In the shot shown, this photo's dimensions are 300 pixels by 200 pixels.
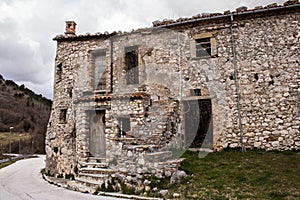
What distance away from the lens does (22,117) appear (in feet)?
183

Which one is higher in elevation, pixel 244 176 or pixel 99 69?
pixel 99 69

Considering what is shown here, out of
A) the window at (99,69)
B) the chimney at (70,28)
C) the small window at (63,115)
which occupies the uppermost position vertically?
the chimney at (70,28)

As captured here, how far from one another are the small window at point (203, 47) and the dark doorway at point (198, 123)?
2076 mm

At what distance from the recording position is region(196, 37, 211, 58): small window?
1179cm

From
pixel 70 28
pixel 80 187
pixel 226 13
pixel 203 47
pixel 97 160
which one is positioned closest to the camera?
pixel 80 187

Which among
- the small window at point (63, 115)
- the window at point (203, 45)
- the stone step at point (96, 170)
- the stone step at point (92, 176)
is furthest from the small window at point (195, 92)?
the small window at point (63, 115)

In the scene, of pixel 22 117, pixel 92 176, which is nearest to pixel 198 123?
pixel 92 176

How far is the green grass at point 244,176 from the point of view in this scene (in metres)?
6.26

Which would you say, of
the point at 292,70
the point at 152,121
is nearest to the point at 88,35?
the point at 152,121

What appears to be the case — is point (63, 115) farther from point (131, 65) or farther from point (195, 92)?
point (195, 92)

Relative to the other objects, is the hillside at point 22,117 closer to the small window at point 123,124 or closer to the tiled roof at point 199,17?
the tiled roof at point 199,17

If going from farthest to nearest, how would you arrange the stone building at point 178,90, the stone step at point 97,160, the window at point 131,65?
the window at point 131,65, the stone step at point 97,160, the stone building at point 178,90

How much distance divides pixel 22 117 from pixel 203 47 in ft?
174

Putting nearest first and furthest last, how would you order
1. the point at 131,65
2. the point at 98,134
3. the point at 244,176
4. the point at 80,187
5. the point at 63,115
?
the point at 244,176
the point at 80,187
the point at 98,134
the point at 131,65
the point at 63,115
